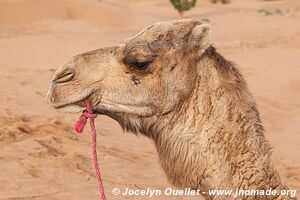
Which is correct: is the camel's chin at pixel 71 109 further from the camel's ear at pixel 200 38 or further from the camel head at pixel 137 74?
the camel's ear at pixel 200 38

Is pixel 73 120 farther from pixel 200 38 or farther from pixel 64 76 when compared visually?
pixel 200 38

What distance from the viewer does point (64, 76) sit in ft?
11.1

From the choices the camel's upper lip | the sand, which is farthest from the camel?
the sand

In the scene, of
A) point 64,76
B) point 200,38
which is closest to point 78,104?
point 64,76

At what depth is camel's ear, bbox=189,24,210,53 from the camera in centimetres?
331

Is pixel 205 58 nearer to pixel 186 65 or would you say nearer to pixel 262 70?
pixel 186 65

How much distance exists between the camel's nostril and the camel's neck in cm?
58

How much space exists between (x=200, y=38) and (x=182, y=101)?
1.19 feet

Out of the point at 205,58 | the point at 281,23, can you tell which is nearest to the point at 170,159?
the point at 205,58

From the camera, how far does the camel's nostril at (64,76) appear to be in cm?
337

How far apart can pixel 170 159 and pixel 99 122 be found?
225 inches

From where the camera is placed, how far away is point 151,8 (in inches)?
1652

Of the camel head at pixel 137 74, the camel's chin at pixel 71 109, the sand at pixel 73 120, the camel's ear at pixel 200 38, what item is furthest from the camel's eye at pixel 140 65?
the sand at pixel 73 120

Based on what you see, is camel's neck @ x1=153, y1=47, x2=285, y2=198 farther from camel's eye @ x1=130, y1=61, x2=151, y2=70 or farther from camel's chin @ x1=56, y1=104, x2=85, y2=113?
camel's chin @ x1=56, y1=104, x2=85, y2=113
